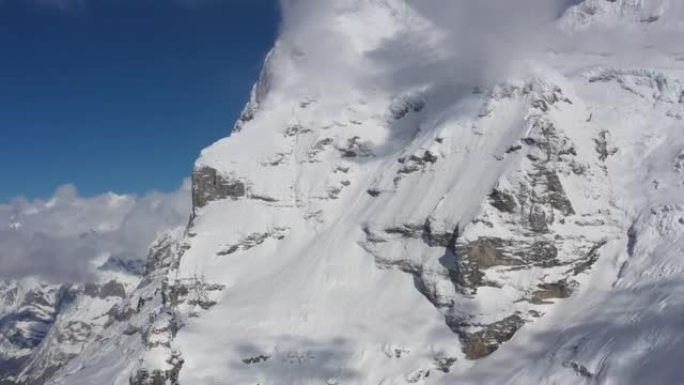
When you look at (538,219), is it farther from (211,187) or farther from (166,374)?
(211,187)

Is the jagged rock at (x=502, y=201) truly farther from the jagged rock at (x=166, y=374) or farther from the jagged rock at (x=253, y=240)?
the jagged rock at (x=166, y=374)

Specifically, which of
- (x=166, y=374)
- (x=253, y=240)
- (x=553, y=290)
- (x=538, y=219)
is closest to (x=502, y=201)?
(x=538, y=219)

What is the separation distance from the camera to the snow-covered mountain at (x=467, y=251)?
137875 millimetres

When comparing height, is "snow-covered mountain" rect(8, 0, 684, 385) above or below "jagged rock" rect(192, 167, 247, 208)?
below

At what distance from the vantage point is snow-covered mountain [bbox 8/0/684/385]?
13788cm

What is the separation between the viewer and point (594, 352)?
12394cm

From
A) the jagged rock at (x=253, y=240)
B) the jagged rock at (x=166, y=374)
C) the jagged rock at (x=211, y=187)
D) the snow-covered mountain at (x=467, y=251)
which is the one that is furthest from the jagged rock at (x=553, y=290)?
the jagged rock at (x=211, y=187)

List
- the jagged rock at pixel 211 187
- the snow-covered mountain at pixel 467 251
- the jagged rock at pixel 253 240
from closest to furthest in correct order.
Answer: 1. the snow-covered mountain at pixel 467 251
2. the jagged rock at pixel 253 240
3. the jagged rock at pixel 211 187

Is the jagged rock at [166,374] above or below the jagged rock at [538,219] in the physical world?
below

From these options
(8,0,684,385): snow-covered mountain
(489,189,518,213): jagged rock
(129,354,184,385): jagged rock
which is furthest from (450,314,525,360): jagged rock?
(129,354,184,385): jagged rock

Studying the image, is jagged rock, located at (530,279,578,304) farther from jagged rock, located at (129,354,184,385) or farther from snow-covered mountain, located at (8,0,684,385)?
jagged rock, located at (129,354,184,385)

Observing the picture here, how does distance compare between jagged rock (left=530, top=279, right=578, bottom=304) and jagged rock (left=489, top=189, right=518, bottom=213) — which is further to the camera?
jagged rock (left=489, top=189, right=518, bottom=213)

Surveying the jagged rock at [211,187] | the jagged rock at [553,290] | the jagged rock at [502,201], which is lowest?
the jagged rock at [553,290]

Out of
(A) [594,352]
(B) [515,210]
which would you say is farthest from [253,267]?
(A) [594,352]
